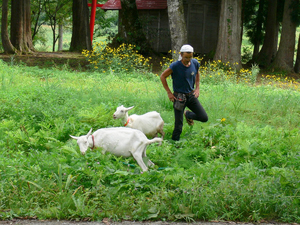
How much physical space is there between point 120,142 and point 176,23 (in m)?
11.7

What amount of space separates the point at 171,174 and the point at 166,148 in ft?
3.98

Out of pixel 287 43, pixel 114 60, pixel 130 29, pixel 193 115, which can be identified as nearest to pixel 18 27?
pixel 130 29

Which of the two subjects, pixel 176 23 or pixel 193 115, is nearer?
pixel 193 115

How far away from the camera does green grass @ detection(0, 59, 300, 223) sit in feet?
15.1

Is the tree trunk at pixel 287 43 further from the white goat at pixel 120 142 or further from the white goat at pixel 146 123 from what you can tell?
the white goat at pixel 120 142

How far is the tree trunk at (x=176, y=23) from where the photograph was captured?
16.5 m

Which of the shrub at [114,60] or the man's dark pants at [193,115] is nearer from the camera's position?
the man's dark pants at [193,115]

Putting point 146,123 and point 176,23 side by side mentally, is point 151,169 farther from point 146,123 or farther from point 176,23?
point 176,23

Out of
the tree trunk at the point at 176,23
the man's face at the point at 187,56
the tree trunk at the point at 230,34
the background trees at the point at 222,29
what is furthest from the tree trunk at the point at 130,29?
the man's face at the point at 187,56

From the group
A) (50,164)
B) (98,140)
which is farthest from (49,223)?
(98,140)

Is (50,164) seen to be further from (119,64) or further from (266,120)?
(119,64)

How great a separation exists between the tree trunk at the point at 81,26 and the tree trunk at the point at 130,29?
3.89 m

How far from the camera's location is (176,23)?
16.7 meters

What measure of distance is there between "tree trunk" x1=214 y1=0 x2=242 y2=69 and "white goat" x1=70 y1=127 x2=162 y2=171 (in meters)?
13.1
